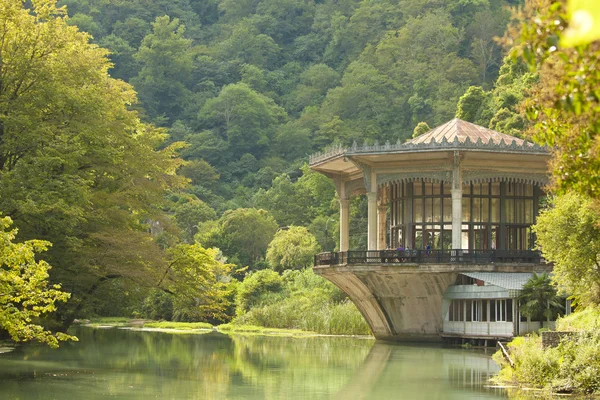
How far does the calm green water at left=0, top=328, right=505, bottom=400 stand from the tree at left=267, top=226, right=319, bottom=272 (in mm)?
25243

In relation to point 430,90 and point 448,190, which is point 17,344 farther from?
point 430,90

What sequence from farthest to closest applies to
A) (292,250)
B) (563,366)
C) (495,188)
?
(292,250)
(495,188)
(563,366)

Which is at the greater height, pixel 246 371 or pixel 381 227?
pixel 381 227

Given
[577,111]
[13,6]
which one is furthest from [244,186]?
[577,111]

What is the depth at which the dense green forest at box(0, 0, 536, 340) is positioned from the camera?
30891 mm

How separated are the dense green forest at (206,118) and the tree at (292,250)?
14 centimetres

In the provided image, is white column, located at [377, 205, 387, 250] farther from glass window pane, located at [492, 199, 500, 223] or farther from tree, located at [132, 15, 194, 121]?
tree, located at [132, 15, 194, 121]

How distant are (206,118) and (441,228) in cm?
6906

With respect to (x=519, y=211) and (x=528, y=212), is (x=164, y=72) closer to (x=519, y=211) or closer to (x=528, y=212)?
(x=519, y=211)

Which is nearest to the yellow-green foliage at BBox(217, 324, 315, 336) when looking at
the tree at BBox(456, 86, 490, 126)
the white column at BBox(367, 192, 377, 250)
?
the white column at BBox(367, 192, 377, 250)

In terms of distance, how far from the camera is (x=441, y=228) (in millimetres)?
43438

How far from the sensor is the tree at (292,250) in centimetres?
6748

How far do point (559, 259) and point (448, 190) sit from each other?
16067mm

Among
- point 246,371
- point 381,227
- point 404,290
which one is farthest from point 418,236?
point 246,371
